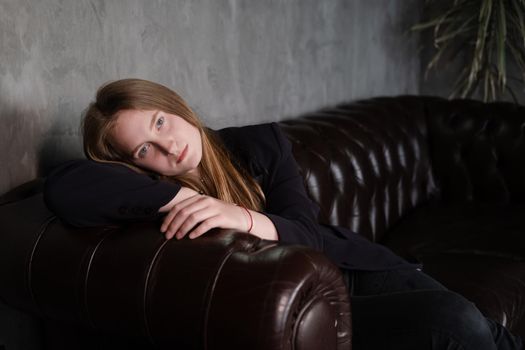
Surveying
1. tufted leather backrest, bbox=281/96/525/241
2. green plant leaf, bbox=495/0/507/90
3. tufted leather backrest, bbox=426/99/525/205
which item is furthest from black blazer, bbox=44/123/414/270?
green plant leaf, bbox=495/0/507/90

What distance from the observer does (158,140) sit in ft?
5.22

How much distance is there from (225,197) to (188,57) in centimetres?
73

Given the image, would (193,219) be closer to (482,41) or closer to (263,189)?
(263,189)

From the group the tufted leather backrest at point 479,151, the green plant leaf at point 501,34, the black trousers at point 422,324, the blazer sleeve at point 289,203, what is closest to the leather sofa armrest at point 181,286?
the black trousers at point 422,324

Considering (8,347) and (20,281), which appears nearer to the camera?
(20,281)

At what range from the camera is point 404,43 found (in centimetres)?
405

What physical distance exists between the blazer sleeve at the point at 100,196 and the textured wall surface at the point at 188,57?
273mm

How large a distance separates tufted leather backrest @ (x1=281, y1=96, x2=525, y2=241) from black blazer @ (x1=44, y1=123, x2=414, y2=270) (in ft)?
1.97

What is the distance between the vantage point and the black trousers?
1.44 meters

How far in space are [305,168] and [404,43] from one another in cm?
202

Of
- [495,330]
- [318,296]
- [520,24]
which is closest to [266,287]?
[318,296]

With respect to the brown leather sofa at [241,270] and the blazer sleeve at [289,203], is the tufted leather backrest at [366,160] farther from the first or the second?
the blazer sleeve at [289,203]

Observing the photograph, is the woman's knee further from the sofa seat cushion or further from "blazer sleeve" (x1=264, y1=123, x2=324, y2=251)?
the sofa seat cushion

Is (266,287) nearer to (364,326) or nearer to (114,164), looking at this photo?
(364,326)
